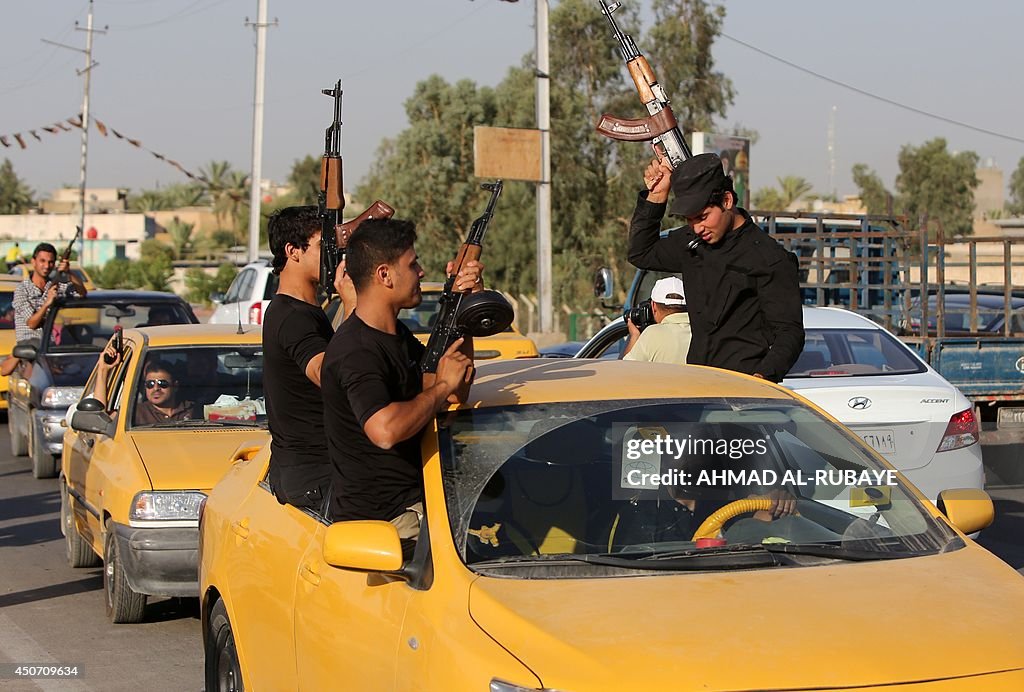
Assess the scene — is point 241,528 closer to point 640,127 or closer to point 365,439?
point 365,439

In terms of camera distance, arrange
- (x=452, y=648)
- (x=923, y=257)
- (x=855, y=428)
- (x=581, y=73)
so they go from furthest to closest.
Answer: (x=581, y=73)
(x=923, y=257)
(x=855, y=428)
(x=452, y=648)

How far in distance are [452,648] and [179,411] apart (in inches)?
212

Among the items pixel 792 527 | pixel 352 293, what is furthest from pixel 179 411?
pixel 792 527

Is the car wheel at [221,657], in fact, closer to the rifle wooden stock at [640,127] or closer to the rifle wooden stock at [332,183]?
the rifle wooden stock at [332,183]

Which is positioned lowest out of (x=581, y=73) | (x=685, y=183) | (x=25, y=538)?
(x=25, y=538)

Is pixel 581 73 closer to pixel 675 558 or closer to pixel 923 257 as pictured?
pixel 923 257

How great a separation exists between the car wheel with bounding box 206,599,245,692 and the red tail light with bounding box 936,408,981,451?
4.63m

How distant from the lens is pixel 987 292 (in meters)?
17.5

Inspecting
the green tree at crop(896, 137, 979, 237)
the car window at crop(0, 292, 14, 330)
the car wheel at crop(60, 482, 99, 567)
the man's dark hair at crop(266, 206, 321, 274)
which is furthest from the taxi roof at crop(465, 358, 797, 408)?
the green tree at crop(896, 137, 979, 237)

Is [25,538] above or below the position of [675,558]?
below

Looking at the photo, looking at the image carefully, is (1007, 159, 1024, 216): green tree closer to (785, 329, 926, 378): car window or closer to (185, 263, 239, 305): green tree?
(185, 263, 239, 305): green tree

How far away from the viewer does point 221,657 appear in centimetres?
510

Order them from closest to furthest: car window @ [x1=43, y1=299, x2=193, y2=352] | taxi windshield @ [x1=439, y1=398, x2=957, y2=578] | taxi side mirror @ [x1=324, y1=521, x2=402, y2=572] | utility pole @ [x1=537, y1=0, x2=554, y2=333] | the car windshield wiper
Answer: taxi side mirror @ [x1=324, y1=521, x2=402, y2=572]
taxi windshield @ [x1=439, y1=398, x2=957, y2=578]
the car windshield wiper
car window @ [x1=43, y1=299, x2=193, y2=352]
utility pole @ [x1=537, y1=0, x2=554, y2=333]

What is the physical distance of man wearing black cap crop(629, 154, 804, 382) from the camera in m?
5.77
